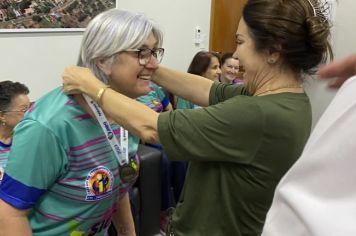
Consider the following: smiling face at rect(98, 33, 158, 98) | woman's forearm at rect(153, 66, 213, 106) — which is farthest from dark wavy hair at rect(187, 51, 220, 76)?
smiling face at rect(98, 33, 158, 98)

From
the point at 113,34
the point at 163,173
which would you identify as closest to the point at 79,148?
the point at 113,34

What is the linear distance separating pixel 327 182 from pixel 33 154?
0.91 m

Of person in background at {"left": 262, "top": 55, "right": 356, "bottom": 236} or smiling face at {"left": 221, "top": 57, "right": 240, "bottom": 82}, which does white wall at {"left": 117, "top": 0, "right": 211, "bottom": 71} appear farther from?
person in background at {"left": 262, "top": 55, "right": 356, "bottom": 236}

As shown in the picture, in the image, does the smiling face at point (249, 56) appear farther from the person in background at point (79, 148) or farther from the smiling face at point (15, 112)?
the smiling face at point (15, 112)

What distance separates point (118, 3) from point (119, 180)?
2616mm

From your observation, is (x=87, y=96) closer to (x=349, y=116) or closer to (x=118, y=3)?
(x=349, y=116)

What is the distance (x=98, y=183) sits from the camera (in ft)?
4.32

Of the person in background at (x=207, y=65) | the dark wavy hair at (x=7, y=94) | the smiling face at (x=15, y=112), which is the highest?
the dark wavy hair at (x=7, y=94)

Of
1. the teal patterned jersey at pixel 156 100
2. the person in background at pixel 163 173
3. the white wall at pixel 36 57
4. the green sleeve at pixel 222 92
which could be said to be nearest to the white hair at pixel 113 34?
the green sleeve at pixel 222 92

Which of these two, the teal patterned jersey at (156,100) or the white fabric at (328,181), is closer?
the white fabric at (328,181)

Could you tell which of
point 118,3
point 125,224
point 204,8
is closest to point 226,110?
point 125,224

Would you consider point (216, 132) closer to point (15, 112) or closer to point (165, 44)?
point (15, 112)

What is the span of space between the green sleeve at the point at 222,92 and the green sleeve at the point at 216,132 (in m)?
0.35

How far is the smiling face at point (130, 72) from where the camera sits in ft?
4.27
